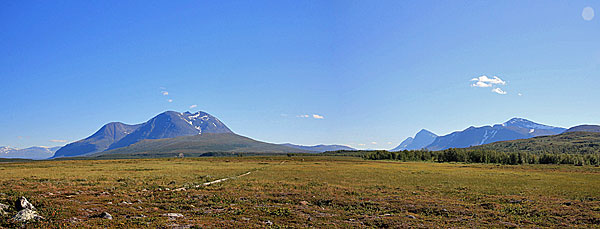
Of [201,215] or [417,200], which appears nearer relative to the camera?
[201,215]

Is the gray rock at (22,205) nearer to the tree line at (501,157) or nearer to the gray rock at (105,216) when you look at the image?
the gray rock at (105,216)

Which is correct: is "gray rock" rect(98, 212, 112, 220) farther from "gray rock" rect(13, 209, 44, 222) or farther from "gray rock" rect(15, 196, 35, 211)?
"gray rock" rect(15, 196, 35, 211)

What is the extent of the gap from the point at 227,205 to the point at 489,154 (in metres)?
172

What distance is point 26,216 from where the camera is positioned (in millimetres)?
17047

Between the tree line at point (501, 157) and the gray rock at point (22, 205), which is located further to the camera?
the tree line at point (501, 157)

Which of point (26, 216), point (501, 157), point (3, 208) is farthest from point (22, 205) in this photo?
point (501, 157)

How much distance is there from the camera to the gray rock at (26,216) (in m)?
16.8

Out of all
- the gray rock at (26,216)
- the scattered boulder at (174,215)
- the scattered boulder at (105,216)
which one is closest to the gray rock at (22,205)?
the gray rock at (26,216)

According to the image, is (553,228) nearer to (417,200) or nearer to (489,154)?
(417,200)

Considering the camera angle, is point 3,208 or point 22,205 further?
point 3,208

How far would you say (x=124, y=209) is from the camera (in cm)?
2130

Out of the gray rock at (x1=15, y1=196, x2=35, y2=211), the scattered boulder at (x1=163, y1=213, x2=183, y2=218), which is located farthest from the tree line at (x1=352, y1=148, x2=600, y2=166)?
the gray rock at (x1=15, y1=196, x2=35, y2=211)

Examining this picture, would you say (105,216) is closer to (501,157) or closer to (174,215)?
(174,215)

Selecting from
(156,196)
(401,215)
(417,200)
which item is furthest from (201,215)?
(417,200)
